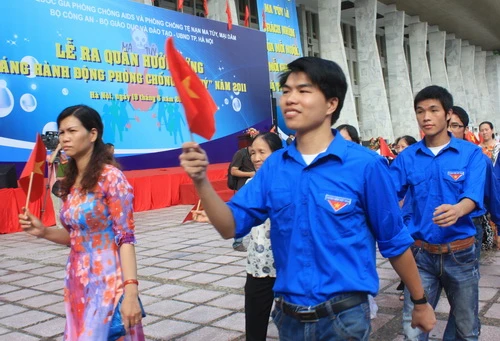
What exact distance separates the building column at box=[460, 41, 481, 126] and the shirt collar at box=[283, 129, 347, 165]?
41189 mm

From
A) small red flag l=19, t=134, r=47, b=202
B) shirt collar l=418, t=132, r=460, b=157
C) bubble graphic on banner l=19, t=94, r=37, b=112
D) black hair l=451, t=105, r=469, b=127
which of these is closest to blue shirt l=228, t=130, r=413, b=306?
shirt collar l=418, t=132, r=460, b=157

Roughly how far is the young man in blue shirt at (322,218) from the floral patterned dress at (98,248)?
0.62 meters

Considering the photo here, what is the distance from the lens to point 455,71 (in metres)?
38.6

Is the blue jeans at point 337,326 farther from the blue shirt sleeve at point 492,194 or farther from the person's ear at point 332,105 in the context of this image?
the blue shirt sleeve at point 492,194

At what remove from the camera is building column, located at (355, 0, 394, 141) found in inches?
1009

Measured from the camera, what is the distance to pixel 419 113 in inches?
109

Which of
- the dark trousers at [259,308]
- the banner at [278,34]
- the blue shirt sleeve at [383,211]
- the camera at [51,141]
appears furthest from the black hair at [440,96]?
the banner at [278,34]

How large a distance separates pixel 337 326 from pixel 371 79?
25.3 metres

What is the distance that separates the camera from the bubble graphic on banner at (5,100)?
9234 mm

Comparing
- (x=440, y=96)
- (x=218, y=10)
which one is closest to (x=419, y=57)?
(x=218, y=10)

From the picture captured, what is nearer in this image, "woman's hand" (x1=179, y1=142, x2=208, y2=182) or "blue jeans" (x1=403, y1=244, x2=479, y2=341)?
"woman's hand" (x1=179, y1=142, x2=208, y2=182)

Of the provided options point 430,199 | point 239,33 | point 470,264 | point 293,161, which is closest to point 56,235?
point 293,161

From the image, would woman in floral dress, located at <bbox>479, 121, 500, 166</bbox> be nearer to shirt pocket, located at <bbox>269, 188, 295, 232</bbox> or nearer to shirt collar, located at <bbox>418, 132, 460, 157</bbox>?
shirt collar, located at <bbox>418, 132, 460, 157</bbox>

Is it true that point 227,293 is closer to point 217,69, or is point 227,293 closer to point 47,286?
point 47,286
